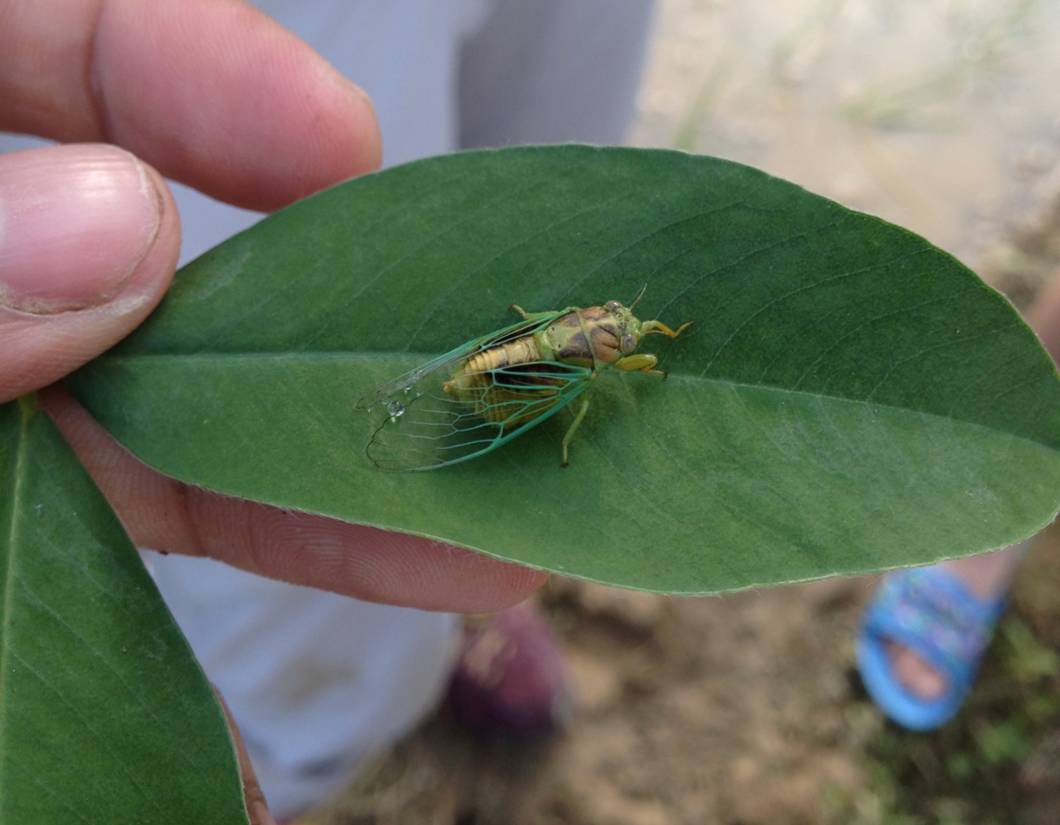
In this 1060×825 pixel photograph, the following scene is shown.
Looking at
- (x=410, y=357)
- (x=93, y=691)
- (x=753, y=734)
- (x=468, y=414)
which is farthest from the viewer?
(x=753, y=734)

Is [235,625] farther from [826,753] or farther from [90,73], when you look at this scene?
[826,753]

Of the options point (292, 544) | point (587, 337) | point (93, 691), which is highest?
point (587, 337)

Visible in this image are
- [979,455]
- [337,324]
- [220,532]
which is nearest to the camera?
[979,455]

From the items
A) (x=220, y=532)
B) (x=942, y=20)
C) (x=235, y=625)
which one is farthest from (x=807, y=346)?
(x=942, y=20)

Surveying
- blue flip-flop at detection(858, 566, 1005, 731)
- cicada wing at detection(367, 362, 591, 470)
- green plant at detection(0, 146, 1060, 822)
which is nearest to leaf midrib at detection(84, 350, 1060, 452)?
green plant at detection(0, 146, 1060, 822)

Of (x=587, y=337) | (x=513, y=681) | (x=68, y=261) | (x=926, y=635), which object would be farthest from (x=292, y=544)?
(x=926, y=635)

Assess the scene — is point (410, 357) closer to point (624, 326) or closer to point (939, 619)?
point (624, 326)

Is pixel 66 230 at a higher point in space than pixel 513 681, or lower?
higher

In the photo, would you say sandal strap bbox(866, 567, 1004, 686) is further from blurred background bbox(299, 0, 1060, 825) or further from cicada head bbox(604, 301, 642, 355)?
cicada head bbox(604, 301, 642, 355)
